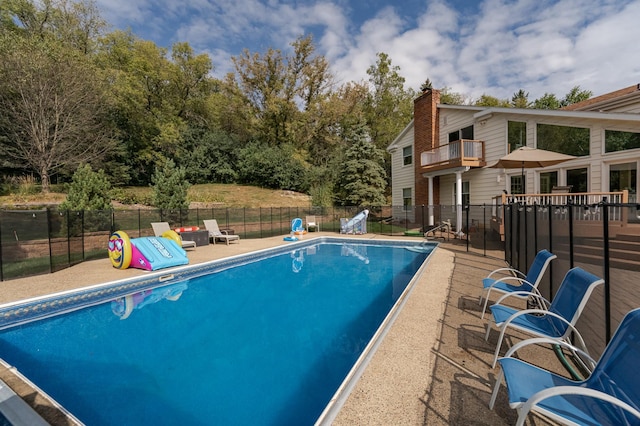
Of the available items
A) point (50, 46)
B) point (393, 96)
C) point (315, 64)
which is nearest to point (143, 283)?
point (50, 46)

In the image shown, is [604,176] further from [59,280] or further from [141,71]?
[141,71]

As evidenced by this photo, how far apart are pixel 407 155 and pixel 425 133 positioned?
2339mm

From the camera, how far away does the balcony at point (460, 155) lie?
1431 cm

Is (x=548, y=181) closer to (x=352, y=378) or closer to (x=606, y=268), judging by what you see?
(x=606, y=268)

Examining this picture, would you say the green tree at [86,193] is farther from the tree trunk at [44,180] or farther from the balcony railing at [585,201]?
the balcony railing at [585,201]

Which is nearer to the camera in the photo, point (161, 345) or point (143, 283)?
point (161, 345)

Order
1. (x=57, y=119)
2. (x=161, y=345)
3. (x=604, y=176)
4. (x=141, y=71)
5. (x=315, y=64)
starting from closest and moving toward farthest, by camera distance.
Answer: (x=161, y=345) → (x=604, y=176) → (x=57, y=119) → (x=141, y=71) → (x=315, y=64)

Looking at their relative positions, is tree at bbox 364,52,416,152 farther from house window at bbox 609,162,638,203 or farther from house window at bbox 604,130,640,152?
house window at bbox 609,162,638,203

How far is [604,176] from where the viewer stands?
10211mm

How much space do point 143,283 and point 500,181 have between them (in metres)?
14.6

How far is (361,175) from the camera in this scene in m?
22.2

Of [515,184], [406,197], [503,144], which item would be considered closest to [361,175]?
[406,197]

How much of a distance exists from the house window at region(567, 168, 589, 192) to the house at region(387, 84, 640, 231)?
3cm

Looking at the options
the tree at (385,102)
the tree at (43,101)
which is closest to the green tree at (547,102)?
the tree at (385,102)
